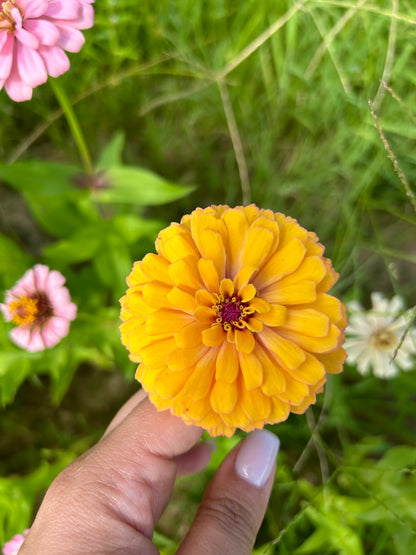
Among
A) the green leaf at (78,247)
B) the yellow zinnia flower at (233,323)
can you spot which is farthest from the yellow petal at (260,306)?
the green leaf at (78,247)

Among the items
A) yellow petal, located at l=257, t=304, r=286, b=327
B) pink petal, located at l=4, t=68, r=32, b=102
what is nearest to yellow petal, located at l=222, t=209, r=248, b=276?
yellow petal, located at l=257, t=304, r=286, b=327

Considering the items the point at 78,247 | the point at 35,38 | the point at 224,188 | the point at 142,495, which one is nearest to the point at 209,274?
the point at 142,495

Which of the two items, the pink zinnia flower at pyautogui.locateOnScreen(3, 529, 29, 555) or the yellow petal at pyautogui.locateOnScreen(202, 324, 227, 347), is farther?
the pink zinnia flower at pyautogui.locateOnScreen(3, 529, 29, 555)

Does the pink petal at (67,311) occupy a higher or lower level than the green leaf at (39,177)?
lower

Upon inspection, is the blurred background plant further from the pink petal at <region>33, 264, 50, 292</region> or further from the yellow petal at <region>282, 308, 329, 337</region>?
the yellow petal at <region>282, 308, 329, 337</region>

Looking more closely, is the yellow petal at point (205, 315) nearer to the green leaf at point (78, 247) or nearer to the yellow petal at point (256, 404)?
the yellow petal at point (256, 404)

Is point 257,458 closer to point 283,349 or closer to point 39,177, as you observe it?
point 283,349

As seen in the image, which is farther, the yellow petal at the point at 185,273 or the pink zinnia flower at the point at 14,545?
the pink zinnia flower at the point at 14,545

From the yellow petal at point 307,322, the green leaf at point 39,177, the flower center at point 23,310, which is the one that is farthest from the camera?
the green leaf at point 39,177
